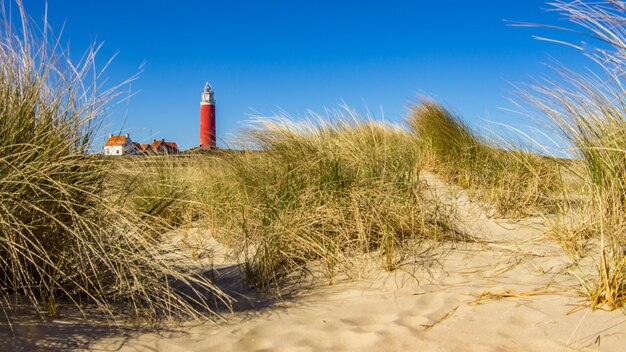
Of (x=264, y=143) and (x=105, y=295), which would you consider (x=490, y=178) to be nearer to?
(x=264, y=143)

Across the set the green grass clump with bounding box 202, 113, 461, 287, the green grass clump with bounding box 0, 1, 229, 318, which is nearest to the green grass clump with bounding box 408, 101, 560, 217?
the green grass clump with bounding box 202, 113, 461, 287

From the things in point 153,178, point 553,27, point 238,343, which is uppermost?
point 553,27

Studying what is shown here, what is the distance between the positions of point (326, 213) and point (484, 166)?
2613 millimetres

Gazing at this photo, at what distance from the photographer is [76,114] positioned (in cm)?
265

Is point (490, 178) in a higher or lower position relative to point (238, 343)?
higher

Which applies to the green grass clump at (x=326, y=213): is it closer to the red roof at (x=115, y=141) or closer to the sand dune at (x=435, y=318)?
the sand dune at (x=435, y=318)

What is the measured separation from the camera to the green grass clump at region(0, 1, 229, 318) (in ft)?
7.50

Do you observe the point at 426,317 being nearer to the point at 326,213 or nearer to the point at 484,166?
the point at 326,213

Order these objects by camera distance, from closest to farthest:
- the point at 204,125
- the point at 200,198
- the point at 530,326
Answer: the point at 530,326, the point at 200,198, the point at 204,125

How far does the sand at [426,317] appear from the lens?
2.16 m

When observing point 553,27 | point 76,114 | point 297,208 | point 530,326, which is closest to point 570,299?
point 530,326

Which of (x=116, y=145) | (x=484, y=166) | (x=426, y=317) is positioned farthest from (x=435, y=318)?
(x=484, y=166)

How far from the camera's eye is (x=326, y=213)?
3600 mm

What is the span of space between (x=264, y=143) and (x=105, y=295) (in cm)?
273
